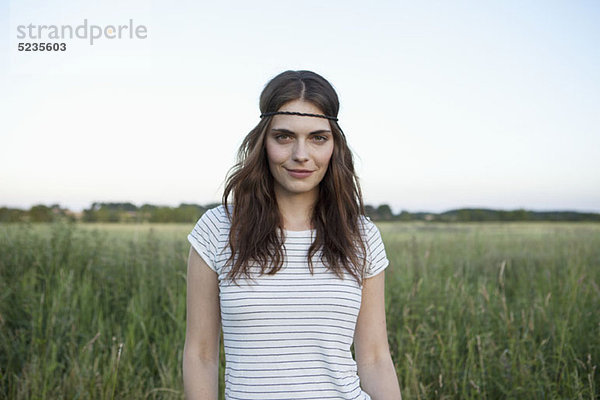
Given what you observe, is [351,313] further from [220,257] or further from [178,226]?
[178,226]

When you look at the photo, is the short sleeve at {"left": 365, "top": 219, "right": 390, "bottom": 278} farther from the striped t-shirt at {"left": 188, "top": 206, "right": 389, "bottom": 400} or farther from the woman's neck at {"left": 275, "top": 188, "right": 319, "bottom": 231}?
the woman's neck at {"left": 275, "top": 188, "right": 319, "bottom": 231}

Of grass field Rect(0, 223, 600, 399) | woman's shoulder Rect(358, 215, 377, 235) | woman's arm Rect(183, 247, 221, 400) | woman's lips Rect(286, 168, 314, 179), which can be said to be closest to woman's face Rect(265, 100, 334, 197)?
woman's lips Rect(286, 168, 314, 179)

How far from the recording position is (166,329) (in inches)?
166

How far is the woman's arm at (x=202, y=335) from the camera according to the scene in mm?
1743

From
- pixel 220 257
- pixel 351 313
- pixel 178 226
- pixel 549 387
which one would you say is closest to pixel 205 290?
pixel 220 257

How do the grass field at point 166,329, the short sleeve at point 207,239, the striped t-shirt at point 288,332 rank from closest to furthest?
the striped t-shirt at point 288,332 → the short sleeve at point 207,239 → the grass field at point 166,329

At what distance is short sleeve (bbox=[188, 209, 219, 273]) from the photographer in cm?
179

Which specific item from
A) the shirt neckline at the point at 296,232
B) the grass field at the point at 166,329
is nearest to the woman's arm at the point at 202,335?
the shirt neckline at the point at 296,232

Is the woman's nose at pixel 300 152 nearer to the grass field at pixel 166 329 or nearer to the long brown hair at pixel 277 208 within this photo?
the long brown hair at pixel 277 208

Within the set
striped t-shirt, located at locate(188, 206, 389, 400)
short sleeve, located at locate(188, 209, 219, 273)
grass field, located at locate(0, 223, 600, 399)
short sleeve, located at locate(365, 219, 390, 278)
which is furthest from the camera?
grass field, located at locate(0, 223, 600, 399)

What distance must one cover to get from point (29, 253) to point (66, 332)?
1651 millimetres

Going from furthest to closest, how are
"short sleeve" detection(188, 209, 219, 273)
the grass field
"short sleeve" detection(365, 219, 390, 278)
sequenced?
the grass field, "short sleeve" detection(365, 219, 390, 278), "short sleeve" detection(188, 209, 219, 273)

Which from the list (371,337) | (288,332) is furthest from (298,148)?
(371,337)

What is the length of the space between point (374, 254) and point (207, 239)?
62 centimetres
